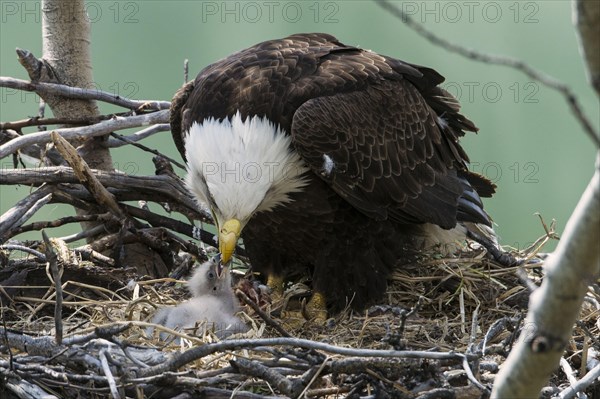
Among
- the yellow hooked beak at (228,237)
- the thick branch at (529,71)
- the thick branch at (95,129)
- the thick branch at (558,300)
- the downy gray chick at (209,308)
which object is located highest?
the thick branch at (529,71)

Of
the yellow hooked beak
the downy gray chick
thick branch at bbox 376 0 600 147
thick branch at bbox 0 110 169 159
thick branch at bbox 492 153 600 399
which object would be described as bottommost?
the downy gray chick

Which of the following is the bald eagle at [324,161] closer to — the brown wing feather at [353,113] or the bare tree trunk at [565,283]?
the brown wing feather at [353,113]

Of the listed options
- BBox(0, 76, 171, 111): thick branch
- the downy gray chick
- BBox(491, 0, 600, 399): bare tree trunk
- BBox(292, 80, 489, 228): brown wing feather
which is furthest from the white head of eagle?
BBox(491, 0, 600, 399): bare tree trunk

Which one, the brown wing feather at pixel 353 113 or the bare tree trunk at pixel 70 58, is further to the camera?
the bare tree trunk at pixel 70 58

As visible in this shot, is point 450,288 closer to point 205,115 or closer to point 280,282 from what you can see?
point 280,282

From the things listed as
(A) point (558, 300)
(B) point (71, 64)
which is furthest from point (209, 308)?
(A) point (558, 300)

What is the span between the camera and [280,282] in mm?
4406

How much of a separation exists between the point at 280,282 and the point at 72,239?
1.06 metres

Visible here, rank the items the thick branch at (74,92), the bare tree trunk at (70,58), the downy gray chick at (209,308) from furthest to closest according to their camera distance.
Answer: the bare tree trunk at (70,58) < the thick branch at (74,92) < the downy gray chick at (209,308)

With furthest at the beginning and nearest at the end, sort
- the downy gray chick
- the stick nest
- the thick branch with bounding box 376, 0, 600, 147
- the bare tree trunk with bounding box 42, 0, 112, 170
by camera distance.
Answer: the bare tree trunk with bounding box 42, 0, 112, 170 → the downy gray chick → the stick nest → the thick branch with bounding box 376, 0, 600, 147

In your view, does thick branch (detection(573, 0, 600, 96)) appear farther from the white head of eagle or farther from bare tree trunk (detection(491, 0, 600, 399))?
the white head of eagle

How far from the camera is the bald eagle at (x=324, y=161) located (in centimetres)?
360

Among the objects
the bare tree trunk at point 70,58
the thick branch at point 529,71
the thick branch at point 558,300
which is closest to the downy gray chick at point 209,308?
the bare tree trunk at point 70,58

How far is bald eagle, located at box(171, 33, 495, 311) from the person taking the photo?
3.60 metres
